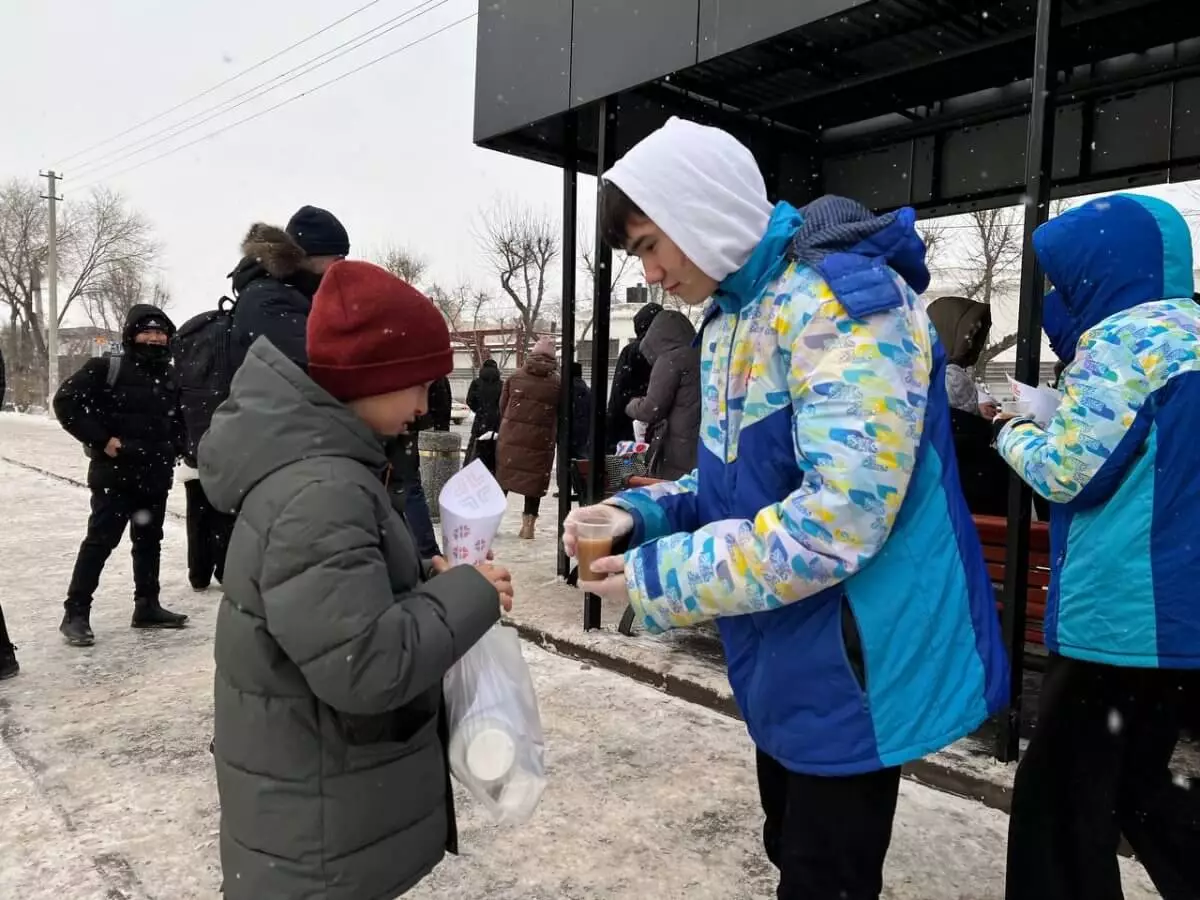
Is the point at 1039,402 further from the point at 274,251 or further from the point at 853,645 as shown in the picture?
the point at 274,251

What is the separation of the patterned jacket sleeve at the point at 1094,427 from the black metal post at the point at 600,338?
2.87 m

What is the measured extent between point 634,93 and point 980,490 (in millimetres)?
2924

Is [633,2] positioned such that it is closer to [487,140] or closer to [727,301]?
[487,140]

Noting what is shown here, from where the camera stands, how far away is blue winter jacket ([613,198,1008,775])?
1.32 metres

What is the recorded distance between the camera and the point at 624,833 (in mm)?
2721

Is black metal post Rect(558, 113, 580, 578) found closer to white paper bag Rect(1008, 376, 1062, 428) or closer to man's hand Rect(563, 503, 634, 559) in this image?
white paper bag Rect(1008, 376, 1062, 428)

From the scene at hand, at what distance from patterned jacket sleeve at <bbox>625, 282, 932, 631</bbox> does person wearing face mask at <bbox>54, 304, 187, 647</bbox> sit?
4261mm

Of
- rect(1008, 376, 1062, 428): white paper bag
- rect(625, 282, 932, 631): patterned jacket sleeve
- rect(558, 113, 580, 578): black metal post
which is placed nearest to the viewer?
rect(625, 282, 932, 631): patterned jacket sleeve

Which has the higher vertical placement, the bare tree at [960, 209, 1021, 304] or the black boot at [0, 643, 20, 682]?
the bare tree at [960, 209, 1021, 304]

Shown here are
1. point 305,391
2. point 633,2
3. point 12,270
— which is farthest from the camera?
point 12,270

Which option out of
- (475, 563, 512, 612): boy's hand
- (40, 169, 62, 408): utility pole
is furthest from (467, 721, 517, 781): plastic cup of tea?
(40, 169, 62, 408): utility pole

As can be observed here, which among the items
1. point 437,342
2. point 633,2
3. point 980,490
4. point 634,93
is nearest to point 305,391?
point 437,342

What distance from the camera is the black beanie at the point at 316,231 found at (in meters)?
3.41

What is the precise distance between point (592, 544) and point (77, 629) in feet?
13.6
